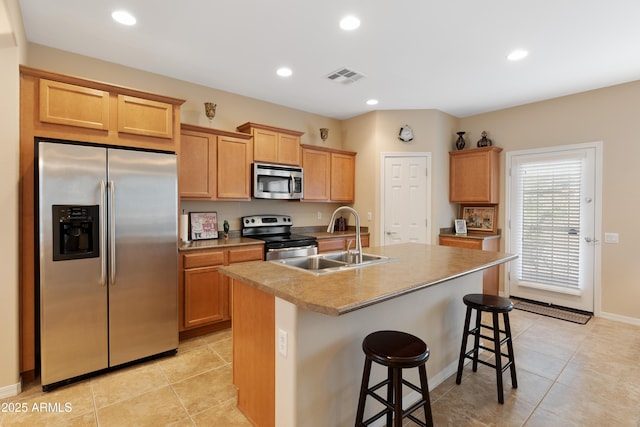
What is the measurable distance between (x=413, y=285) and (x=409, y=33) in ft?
7.21

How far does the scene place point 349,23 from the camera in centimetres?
255

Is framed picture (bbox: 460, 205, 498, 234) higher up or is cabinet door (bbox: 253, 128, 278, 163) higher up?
cabinet door (bbox: 253, 128, 278, 163)

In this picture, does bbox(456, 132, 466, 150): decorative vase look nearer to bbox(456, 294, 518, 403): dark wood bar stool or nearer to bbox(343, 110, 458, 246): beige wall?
bbox(343, 110, 458, 246): beige wall

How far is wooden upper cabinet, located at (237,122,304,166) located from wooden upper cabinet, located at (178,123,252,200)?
12 centimetres

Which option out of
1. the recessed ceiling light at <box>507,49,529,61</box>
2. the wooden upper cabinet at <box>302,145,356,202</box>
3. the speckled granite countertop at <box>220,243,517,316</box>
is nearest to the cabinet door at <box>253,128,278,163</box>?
the wooden upper cabinet at <box>302,145,356,202</box>

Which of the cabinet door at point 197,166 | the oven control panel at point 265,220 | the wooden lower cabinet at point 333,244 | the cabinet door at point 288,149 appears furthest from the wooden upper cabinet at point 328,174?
the cabinet door at point 197,166

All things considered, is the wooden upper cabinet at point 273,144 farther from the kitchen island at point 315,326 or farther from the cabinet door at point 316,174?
the kitchen island at point 315,326

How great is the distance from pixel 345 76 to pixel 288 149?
124 centimetres

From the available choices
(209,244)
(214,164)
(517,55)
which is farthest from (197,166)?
(517,55)

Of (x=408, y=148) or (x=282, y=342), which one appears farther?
(x=408, y=148)

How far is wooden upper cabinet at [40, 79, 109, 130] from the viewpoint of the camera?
2.45m

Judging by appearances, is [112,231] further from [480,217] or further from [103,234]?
[480,217]

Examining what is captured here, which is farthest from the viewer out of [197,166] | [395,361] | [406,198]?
[406,198]

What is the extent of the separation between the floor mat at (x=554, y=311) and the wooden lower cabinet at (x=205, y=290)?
12.4 ft
